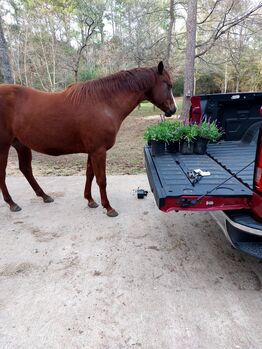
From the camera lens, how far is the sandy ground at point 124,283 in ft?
5.53

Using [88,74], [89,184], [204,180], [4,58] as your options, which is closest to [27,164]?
[89,184]

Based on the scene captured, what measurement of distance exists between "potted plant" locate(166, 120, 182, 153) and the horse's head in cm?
26

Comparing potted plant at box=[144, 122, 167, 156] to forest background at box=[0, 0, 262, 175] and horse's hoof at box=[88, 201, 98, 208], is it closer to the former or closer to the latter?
horse's hoof at box=[88, 201, 98, 208]

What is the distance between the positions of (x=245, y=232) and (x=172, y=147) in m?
1.49

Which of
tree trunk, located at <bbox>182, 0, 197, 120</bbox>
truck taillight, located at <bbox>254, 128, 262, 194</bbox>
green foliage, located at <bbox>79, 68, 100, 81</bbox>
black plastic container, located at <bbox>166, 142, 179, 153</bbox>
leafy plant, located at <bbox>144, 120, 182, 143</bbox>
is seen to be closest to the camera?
truck taillight, located at <bbox>254, 128, 262, 194</bbox>

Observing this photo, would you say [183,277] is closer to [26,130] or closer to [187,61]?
[26,130]

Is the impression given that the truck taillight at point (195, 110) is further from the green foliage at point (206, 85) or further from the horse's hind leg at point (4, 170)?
the green foliage at point (206, 85)

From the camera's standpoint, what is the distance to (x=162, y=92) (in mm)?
3242

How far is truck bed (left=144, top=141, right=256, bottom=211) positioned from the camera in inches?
75.4

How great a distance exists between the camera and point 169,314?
6.03ft

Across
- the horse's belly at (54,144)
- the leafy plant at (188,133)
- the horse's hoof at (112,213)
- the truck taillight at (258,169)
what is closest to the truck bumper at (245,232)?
the truck taillight at (258,169)

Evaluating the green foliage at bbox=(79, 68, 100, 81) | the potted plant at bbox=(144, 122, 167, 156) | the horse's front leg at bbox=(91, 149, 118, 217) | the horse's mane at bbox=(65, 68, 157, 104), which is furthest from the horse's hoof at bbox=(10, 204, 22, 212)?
the green foliage at bbox=(79, 68, 100, 81)

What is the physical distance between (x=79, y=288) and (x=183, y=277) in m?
0.81

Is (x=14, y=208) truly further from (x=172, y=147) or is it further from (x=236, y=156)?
(x=236, y=156)
